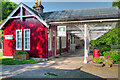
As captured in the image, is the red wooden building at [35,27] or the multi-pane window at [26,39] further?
the multi-pane window at [26,39]

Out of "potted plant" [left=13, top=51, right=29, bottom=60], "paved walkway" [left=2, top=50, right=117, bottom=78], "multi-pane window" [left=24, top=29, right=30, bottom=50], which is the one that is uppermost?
"multi-pane window" [left=24, top=29, right=30, bottom=50]

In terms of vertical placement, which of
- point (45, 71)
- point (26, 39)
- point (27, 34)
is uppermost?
point (27, 34)

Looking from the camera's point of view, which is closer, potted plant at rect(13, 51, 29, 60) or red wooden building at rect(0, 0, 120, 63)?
red wooden building at rect(0, 0, 120, 63)

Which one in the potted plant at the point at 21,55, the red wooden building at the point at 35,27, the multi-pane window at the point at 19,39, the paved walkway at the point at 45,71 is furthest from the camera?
the multi-pane window at the point at 19,39

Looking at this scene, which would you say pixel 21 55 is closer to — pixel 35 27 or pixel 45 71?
pixel 35 27

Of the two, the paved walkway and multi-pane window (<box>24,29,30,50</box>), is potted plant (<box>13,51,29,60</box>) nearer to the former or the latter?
multi-pane window (<box>24,29,30,50</box>)

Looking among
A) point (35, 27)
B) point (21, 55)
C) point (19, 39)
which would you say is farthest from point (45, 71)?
point (19, 39)

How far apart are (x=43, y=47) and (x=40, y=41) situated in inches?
26.2

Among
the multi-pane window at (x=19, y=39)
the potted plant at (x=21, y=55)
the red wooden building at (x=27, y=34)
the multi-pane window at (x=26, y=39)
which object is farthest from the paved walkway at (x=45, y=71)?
the multi-pane window at (x=19, y=39)

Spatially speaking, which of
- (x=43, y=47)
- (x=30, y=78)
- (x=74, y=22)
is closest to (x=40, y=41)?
(x=43, y=47)

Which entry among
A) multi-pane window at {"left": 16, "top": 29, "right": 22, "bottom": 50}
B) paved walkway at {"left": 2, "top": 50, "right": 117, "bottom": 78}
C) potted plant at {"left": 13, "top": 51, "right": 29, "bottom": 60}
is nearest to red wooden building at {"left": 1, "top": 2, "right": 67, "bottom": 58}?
multi-pane window at {"left": 16, "top": 29, "right": 22, "bottom": 50}

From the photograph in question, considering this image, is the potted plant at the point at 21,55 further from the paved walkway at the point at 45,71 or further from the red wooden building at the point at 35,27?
the paved walkway at the point at 45,71

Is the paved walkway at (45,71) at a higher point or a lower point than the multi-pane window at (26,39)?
lower

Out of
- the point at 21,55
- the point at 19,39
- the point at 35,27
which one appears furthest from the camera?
the point at 19,39
